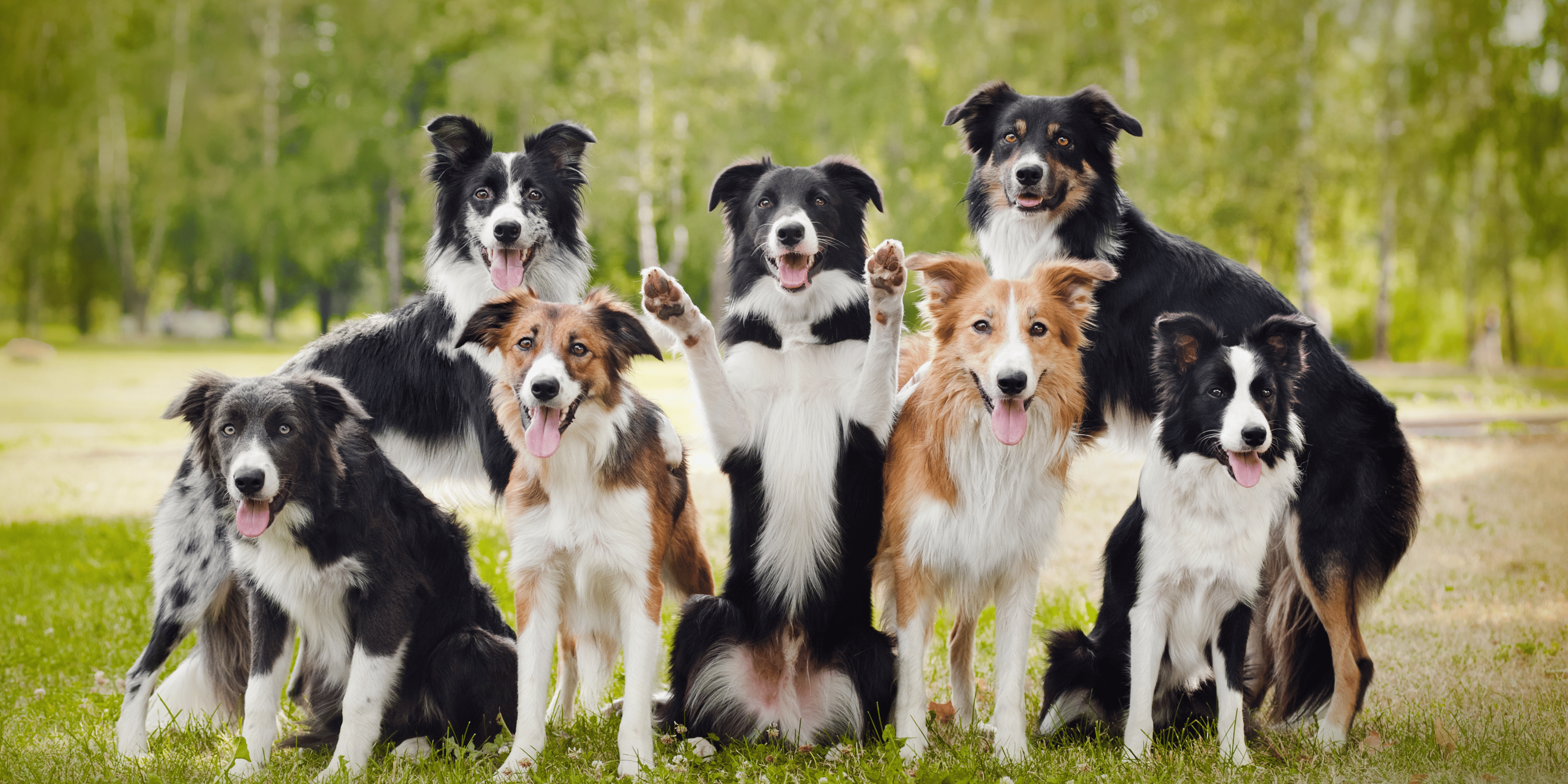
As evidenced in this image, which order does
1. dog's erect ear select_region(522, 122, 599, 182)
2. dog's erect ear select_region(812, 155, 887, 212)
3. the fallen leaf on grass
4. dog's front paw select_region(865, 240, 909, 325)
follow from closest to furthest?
dog's front paw select_region(865, 240, 909, 325) → the fallen leaf on grass → dog's erect ear select_region(812, 155, 887, 212) → dog's erect ear select_region(522, 122, 599, 182)

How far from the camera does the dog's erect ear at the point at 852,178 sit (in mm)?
4191

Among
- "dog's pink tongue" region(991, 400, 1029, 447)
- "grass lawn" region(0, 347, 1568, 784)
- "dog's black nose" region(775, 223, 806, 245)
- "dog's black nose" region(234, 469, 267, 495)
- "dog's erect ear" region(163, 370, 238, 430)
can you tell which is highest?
"dog's black nose" region(775, 223, 806, 245)

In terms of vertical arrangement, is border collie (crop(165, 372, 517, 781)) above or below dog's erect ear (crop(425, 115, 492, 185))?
below

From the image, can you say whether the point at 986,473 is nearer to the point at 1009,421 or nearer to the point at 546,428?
the point at 1009,421

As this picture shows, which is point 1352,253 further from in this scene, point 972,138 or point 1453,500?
point 972,138

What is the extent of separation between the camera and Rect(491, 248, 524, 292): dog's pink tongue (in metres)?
4.55

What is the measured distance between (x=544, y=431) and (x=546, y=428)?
15mm

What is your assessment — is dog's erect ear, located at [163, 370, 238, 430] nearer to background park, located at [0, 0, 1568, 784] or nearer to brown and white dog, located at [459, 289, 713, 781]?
brown and white dog, located at [459, 289, 713, 781]

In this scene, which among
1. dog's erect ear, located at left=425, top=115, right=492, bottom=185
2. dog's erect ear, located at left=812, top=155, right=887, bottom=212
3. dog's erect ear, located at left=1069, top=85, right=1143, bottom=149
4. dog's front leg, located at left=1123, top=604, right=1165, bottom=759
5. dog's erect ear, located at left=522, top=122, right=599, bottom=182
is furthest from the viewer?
dog's erect ear, located at left=522, top=122, right=599, bottom=182

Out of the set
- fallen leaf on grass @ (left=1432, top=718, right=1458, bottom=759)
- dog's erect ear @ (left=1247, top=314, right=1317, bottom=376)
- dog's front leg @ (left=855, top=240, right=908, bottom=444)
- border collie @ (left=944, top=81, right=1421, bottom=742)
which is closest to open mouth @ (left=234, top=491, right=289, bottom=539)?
dog's front leg @ (left=855, top=240, right=908, bottom=444)

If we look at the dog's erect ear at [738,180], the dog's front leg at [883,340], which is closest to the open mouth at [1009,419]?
the dog's front leg at [883,340]

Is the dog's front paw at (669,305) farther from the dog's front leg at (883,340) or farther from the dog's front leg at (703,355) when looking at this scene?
the dog's front leg at (883,340)

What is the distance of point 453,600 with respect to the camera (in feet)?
13.1

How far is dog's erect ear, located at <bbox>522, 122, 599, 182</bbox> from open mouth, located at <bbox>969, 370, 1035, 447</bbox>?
2.46 meters
